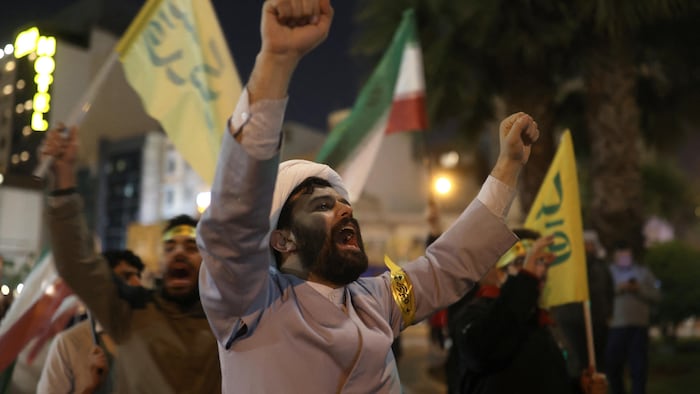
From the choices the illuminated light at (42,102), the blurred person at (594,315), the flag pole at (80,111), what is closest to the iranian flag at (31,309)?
the flag pole at (80,111)

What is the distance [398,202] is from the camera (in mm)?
38312

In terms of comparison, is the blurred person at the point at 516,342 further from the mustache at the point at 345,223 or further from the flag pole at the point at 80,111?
the flag pole at the point at 80,111

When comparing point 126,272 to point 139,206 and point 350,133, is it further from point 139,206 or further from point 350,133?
point 139,206

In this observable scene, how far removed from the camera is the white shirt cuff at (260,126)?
147 cm

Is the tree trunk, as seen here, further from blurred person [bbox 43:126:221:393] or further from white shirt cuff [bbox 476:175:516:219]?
white shirt cuff [bbox 476:175:516:219]

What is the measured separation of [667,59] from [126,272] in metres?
9.62

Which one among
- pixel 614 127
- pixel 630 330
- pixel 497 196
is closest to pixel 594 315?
pixel 630 330

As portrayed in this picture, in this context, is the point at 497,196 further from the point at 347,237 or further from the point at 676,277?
the point at 676,277

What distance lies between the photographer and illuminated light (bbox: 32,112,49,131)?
4.31 metres

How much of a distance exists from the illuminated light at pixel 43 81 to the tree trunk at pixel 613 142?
8055 mm

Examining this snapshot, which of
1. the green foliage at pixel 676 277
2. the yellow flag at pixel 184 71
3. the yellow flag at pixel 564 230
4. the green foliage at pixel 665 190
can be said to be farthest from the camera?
the green foliage at pixel 665 190

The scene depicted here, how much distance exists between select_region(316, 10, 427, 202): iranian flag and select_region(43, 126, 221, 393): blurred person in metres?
1.57

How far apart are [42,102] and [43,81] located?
0.14 metres

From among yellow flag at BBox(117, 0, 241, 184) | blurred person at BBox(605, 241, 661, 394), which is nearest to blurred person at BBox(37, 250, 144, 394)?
yellow flag at BBox(117, 0, 241, 184)
